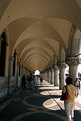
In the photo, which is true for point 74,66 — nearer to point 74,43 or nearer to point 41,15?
point 74,43

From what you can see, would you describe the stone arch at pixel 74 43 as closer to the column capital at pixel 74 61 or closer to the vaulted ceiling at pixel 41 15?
the column capital at pixel 74 61

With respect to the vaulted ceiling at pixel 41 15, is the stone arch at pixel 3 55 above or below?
below

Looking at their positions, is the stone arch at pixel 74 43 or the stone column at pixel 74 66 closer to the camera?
the stone arch at pixel 74 43

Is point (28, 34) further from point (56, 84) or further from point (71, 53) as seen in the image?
point (56, 84)

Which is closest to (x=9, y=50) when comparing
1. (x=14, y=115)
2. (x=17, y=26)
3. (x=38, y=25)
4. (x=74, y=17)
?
(x=17, y=26)

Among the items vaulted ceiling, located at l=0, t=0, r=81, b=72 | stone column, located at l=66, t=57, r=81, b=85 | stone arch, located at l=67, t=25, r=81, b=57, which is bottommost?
stone column, located at l=66, t=57, r=81, b=85

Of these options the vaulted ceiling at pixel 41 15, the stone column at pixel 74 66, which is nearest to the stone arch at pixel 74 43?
the stone column at pixel 74 66

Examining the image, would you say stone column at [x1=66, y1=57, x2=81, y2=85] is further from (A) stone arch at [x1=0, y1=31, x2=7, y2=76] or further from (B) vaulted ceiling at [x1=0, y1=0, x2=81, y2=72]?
(A) stone arch at [x1=0, y1=31, x2=7, y2=76]

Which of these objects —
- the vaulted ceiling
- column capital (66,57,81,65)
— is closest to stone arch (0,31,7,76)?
the vaulted ceiling

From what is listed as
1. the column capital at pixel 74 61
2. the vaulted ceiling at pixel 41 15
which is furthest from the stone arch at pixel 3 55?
the column capital at pixel 74 61

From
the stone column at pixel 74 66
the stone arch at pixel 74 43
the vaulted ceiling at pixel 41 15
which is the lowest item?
the stone column at pixel 74 66

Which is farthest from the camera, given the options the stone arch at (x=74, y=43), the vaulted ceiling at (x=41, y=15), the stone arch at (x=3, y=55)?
the stone arch at (x=3, y=55)

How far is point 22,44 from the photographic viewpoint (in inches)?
653

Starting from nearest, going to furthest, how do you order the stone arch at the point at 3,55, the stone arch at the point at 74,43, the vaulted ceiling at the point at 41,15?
the vaulted ceiling at the point at 41,15 → the stone arch at the point at 74,43 → the stone arch at the point at 3,55
